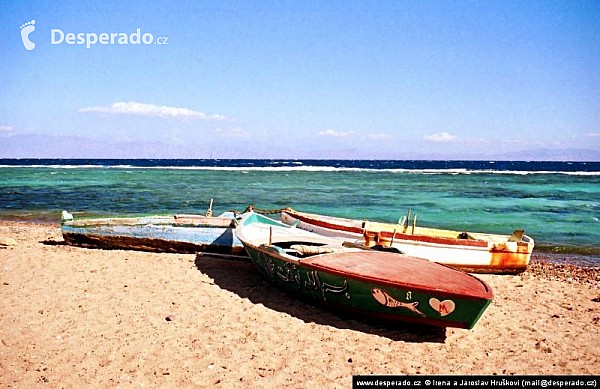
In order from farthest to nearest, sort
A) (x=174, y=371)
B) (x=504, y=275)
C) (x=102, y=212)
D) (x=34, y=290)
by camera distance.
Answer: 1. (x=102, y=212)
2. (x=504, y=275)
3. (x=34, y=290)
4. (x=174, y=371)

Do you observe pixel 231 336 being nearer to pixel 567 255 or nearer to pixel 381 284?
pixel 381 284

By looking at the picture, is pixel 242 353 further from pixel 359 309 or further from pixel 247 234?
pixel 247 234

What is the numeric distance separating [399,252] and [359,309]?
1657 millimetres

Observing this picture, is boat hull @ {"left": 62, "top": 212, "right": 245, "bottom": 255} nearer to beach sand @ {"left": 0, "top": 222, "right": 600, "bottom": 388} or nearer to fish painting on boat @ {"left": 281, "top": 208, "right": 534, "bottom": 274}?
beach sand @ {"left": 0, "top": 222, "right": 600, "bottom": 388}

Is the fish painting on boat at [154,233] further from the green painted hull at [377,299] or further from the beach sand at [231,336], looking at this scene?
the green painted hull at [377,299]

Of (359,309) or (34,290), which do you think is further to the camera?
(34,290)

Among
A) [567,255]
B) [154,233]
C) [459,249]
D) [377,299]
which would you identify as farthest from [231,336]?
[567,255]

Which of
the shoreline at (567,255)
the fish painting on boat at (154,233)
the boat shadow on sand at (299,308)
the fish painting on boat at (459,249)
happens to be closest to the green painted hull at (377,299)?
the boat shadow on sand at (299,308)

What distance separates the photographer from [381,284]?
6.00 meters

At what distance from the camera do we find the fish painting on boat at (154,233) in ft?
35.4

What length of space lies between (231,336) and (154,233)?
18.5ft

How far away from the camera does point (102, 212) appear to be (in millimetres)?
20172

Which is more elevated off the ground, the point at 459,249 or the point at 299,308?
the point at 459,249

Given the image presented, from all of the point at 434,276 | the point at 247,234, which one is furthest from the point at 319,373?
the point at 247,234
